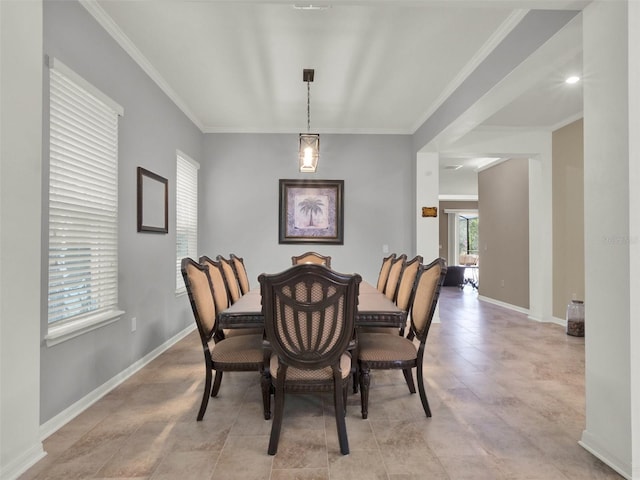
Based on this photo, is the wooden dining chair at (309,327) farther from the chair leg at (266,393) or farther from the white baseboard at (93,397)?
the white baseboard at (93,397)

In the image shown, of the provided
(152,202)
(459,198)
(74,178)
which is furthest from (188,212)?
(459,198)

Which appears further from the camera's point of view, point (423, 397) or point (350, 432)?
point (423, 397)

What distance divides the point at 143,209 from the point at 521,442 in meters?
3.33

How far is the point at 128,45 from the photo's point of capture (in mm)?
2838

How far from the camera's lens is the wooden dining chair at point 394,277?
2.96 m

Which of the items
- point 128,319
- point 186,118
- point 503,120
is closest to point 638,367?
point 128,319

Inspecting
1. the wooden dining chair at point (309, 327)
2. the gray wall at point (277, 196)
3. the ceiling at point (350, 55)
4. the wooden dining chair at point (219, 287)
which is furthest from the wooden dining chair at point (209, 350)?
the gray wall at point (277, 196)

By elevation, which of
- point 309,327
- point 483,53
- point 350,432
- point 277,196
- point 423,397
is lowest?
point 350,432

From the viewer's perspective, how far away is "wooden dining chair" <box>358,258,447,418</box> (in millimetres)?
2123

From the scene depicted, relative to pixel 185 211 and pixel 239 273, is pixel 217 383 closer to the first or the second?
pixel 239 273

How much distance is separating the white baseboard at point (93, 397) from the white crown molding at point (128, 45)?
8.70 feet

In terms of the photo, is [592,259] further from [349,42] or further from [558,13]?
[349,42]

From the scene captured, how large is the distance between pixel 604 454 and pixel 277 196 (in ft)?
13.8

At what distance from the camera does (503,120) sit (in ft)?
15.2
